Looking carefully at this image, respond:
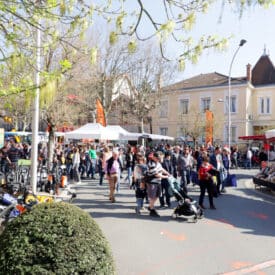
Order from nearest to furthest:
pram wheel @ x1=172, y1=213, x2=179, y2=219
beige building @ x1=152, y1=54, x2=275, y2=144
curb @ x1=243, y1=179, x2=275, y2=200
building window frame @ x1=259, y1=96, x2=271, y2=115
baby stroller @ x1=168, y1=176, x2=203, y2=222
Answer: baby stroller @ x1=168, y1=176, x2=203, y2=222
pram wheel @ x1=172, y1=213, x2=179, y2=219
curb @ x1=243, y1=179, x2=275, y2=200
beige building @ x1=152, y1=54, x2=275, y2=144
building window frame @ x1=259, y1=96, x2=271, y2=115

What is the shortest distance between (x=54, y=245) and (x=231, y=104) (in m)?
40.5

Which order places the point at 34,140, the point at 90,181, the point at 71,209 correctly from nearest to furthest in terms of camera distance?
the point at 71,209
the point at 34,140
the point at 90,181

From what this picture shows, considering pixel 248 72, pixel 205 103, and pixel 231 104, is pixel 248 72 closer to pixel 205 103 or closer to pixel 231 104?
pixel 231 104

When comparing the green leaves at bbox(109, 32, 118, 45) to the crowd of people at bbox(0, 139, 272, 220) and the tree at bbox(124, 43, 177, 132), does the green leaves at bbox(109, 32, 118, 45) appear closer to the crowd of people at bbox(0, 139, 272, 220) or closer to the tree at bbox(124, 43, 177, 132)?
the crowd of people at bbox(0, 139, 272, 220)

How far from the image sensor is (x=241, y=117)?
4144 cm

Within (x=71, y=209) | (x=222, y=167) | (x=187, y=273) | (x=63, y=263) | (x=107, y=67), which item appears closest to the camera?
(x=63, y=263)

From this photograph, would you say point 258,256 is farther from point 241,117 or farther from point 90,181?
point 241,117

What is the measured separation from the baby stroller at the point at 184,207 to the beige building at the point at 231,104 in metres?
28.5

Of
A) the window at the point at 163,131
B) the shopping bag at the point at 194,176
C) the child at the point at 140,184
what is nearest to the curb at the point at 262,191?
the shopping bag at the point at 194,176

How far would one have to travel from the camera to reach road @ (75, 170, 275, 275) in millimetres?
5832

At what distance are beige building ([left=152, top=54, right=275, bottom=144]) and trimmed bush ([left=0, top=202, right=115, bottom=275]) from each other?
3427cm

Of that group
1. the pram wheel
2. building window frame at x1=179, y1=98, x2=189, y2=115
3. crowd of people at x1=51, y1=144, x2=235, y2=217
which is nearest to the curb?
crowd of people at x1=51, y1=144, x2=235, y2=217

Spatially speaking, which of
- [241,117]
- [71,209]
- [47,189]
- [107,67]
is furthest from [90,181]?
[241,117]

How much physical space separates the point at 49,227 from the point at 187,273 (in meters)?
2.75
